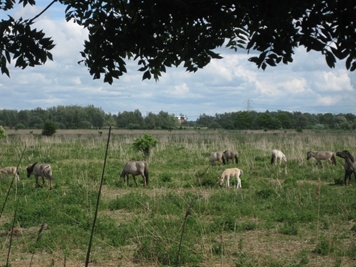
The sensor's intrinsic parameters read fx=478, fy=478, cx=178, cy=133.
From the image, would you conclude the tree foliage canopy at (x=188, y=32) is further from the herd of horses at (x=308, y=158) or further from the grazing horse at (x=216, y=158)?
the grazing horse at (x=216, y=158)

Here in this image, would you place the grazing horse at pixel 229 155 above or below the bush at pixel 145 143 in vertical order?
below

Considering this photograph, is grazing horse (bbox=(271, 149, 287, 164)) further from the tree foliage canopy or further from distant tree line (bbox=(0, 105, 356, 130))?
distant tree line (bbox=(0, 105, 356, 130))

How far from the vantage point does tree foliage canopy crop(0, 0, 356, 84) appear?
2891 millimetres

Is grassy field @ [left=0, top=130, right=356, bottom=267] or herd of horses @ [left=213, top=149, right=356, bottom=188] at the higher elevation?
herd of horses @ [left=213, top=149, right=356, bottom=188]

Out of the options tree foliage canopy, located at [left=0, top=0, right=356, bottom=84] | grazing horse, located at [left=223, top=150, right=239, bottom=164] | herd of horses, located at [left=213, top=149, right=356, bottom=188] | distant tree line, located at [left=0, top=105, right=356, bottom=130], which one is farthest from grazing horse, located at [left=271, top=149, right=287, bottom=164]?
distant tree line, located at [left=0, top=105, right=356, bottom=130]

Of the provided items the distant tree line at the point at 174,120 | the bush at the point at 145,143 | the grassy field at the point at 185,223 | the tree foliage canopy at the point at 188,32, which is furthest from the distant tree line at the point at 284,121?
the tree foliage canopy at the point at 188,32

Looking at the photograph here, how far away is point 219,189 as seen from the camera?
1338cm

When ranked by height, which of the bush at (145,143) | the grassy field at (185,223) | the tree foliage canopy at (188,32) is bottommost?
the grassy field at (185,223)

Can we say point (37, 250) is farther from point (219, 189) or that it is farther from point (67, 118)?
point (67, 118)

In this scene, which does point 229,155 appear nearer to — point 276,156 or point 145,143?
point 276,156

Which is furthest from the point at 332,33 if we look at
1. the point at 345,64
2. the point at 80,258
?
the point at 80,258

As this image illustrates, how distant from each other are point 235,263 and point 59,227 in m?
3.71

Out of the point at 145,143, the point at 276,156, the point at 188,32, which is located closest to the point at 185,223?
the point at 188,32

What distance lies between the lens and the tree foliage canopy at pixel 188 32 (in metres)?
2.89
